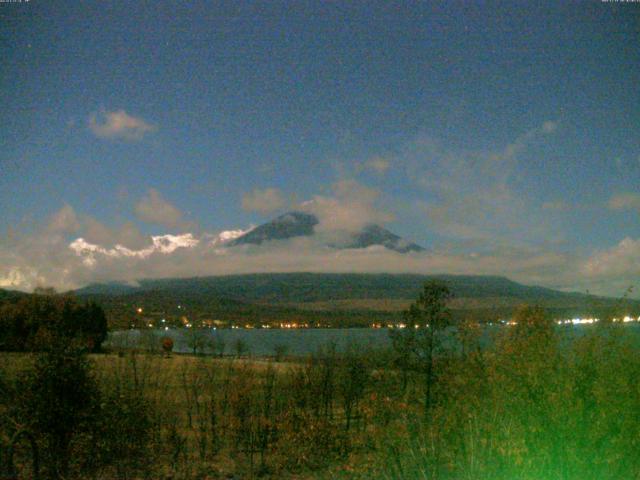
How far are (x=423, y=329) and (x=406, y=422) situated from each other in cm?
1034

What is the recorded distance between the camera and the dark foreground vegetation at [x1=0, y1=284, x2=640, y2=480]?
548cm

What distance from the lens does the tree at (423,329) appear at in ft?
56.0

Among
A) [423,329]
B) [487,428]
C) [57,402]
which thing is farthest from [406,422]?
[423,329]

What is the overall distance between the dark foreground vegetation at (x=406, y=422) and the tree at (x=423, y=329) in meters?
0.82

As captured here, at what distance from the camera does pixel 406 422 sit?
7250 millimetres

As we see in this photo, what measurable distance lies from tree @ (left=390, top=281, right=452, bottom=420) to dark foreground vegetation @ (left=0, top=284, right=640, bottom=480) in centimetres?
82

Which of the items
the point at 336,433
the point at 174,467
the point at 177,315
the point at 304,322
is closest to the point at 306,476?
the point at 336,433

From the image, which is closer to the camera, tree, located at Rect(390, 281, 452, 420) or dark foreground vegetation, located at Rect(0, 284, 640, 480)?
dark foreground vegetation, located at Rect(0, 284, 640, 480)

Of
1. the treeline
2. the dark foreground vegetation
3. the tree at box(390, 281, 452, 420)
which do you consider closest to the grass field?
the dark foreground vegetation

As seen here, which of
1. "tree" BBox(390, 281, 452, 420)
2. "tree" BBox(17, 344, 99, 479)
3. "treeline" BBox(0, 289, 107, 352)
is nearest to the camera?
"tree" BBox(17, 344, 99, 479)

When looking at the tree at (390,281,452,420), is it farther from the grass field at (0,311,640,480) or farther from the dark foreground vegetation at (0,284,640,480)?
the grass field at (0,311,640,480)

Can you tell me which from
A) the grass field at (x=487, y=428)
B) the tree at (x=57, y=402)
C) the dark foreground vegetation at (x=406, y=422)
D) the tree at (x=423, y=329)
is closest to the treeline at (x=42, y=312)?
the tree at (x=423, y=329)

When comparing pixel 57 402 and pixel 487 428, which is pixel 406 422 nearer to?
pixel 487 428

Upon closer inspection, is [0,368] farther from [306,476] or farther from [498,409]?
[498,409]
